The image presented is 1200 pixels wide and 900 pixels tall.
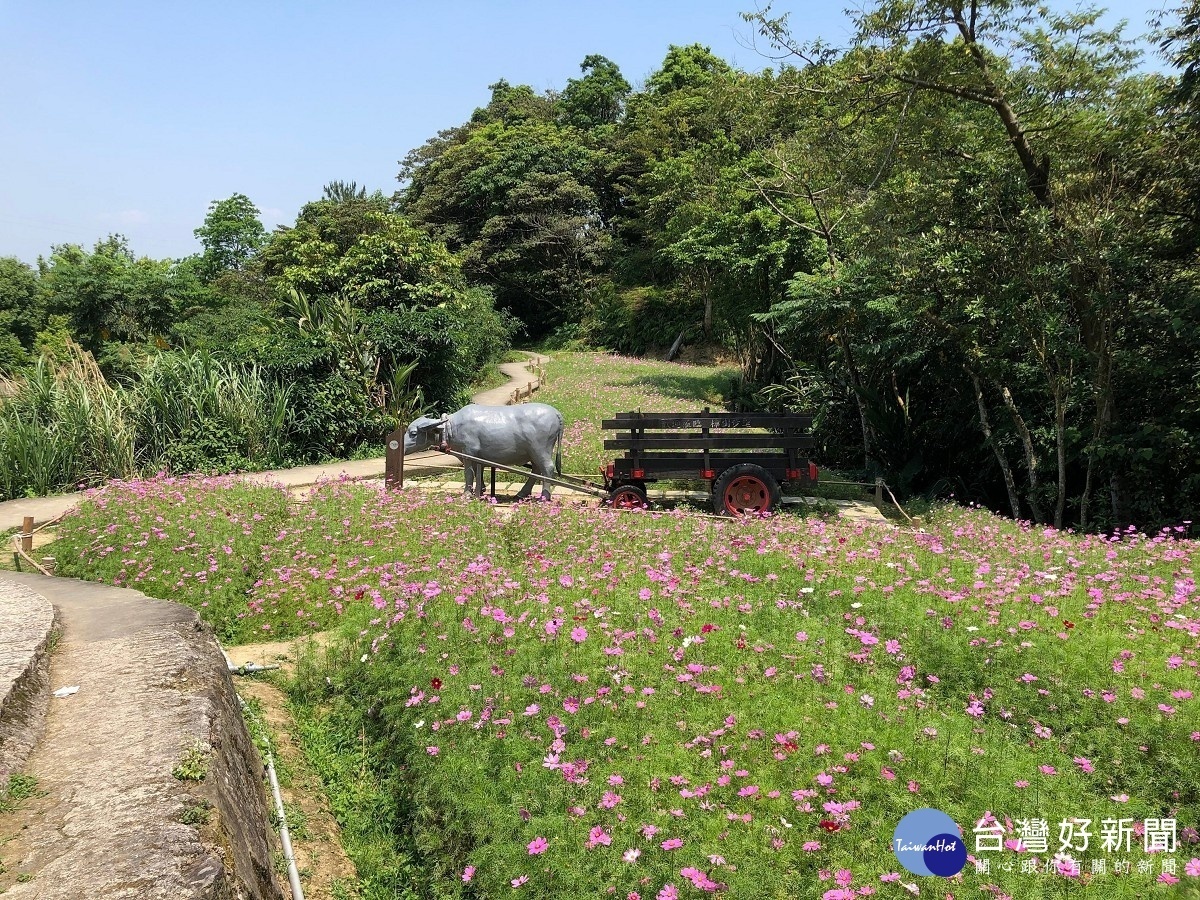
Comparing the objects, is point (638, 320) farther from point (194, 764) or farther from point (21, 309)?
point (194, 764)

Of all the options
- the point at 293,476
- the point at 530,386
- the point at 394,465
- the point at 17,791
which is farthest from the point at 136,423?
the point at 530,386

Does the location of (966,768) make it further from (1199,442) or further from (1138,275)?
(1138,275)

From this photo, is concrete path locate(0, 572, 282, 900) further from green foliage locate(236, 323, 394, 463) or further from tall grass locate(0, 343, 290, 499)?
green foliage locate(236, 323, 394, 463)

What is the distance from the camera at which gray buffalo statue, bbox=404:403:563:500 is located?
10.2m

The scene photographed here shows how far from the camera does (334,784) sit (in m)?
4.65

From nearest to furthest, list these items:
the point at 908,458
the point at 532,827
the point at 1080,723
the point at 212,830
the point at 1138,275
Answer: the point at 212,830
the point at 532,827
the point at 1080,723
the point at 1138,275
the point at 908,458

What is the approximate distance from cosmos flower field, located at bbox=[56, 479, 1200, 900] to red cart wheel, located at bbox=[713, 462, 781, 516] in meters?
1.84

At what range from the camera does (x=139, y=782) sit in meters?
3.17

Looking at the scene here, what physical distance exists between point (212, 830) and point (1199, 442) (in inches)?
389

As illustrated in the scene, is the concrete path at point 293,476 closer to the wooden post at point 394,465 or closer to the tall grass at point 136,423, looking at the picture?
the tall grass at point 136,423

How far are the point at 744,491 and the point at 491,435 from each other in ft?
11.0

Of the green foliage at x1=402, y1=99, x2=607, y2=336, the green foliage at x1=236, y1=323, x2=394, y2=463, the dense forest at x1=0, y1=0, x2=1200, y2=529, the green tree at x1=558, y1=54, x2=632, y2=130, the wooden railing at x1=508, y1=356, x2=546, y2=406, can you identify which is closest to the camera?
the dense forest at x1=0, y1=0, x2=1200, y2=529

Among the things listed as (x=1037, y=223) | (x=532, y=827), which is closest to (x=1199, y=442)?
(x=1037, y=223)

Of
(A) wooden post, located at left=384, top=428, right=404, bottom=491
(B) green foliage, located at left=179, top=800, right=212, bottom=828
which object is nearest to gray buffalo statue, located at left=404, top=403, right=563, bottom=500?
(A) wooden post, located at left=384, top=428, right=404, bottom=491
